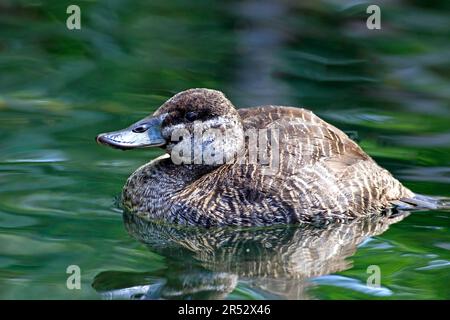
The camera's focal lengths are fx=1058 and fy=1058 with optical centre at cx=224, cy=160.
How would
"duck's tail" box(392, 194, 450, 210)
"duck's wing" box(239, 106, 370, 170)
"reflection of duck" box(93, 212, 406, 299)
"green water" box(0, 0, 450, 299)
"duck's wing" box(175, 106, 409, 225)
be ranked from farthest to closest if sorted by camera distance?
"duck's tail" box(392, 194, 450, 210)
"duck's wing" box(239, 106, 370, 170)
"duck's wing" box(175, 106, 409, 225)
"green water" box(0, 0, 450, 299)
"reflection of duck" box(93, 212, 406, 299)

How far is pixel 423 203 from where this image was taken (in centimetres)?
888

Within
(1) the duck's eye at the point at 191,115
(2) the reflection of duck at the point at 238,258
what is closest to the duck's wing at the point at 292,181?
(2) the reflection of duck at the point at 238,258

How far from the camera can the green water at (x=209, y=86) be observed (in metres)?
7.48

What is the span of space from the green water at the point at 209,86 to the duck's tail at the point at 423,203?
0.16 m

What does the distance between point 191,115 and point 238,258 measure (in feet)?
4.43

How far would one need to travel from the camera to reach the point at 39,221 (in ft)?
27.3

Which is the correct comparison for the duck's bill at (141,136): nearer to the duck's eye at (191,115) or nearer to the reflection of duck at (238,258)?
the duck's eye at (191,115)

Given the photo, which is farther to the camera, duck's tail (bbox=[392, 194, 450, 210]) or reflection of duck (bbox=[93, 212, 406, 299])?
duck's tail (bbox=[392, 194, 450, 210])

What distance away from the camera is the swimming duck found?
8.38m

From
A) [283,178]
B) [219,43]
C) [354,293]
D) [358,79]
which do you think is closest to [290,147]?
[283,178]

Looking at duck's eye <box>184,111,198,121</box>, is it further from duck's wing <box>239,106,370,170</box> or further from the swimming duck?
duck's wing <box>239,106,370,170</box>

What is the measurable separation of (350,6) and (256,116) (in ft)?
18.6

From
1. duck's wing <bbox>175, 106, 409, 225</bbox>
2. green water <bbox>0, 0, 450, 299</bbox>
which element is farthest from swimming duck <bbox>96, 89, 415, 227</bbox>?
green water <bbox>0, 0, 450, 299</bbox>
